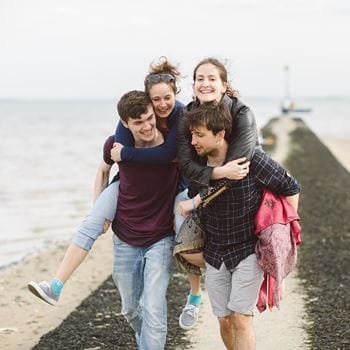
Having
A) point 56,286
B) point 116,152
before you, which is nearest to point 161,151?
point 116,152

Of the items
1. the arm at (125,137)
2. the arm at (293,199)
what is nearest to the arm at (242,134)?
the arm at (293,199)

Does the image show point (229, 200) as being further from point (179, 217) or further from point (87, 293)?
point (87, 293)

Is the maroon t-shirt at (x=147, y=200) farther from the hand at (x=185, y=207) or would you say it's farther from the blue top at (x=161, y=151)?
the hand at (x=185, y=207)

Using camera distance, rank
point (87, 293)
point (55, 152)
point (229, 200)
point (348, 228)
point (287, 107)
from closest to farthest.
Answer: point (229, 200), point (87, 293), point (348, 228), point (55, 152), point (287, 107)

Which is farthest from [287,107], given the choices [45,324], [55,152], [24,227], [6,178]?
[45,324]

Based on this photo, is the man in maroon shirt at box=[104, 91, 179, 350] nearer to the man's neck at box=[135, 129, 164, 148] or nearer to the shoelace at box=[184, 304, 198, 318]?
the man's neck at box=[135, 129, 164, 148]

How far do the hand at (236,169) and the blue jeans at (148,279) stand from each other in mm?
812

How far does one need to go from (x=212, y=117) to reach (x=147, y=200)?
2.81ft

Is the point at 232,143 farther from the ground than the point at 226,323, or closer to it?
farther from the ground

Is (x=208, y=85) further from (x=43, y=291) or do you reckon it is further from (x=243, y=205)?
(x=43, y=291)

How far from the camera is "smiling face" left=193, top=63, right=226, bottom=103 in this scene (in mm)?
4867

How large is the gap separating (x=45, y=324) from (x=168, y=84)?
4.19 metres

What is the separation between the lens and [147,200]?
17.1ft

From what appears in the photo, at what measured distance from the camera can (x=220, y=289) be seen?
16.2ft
